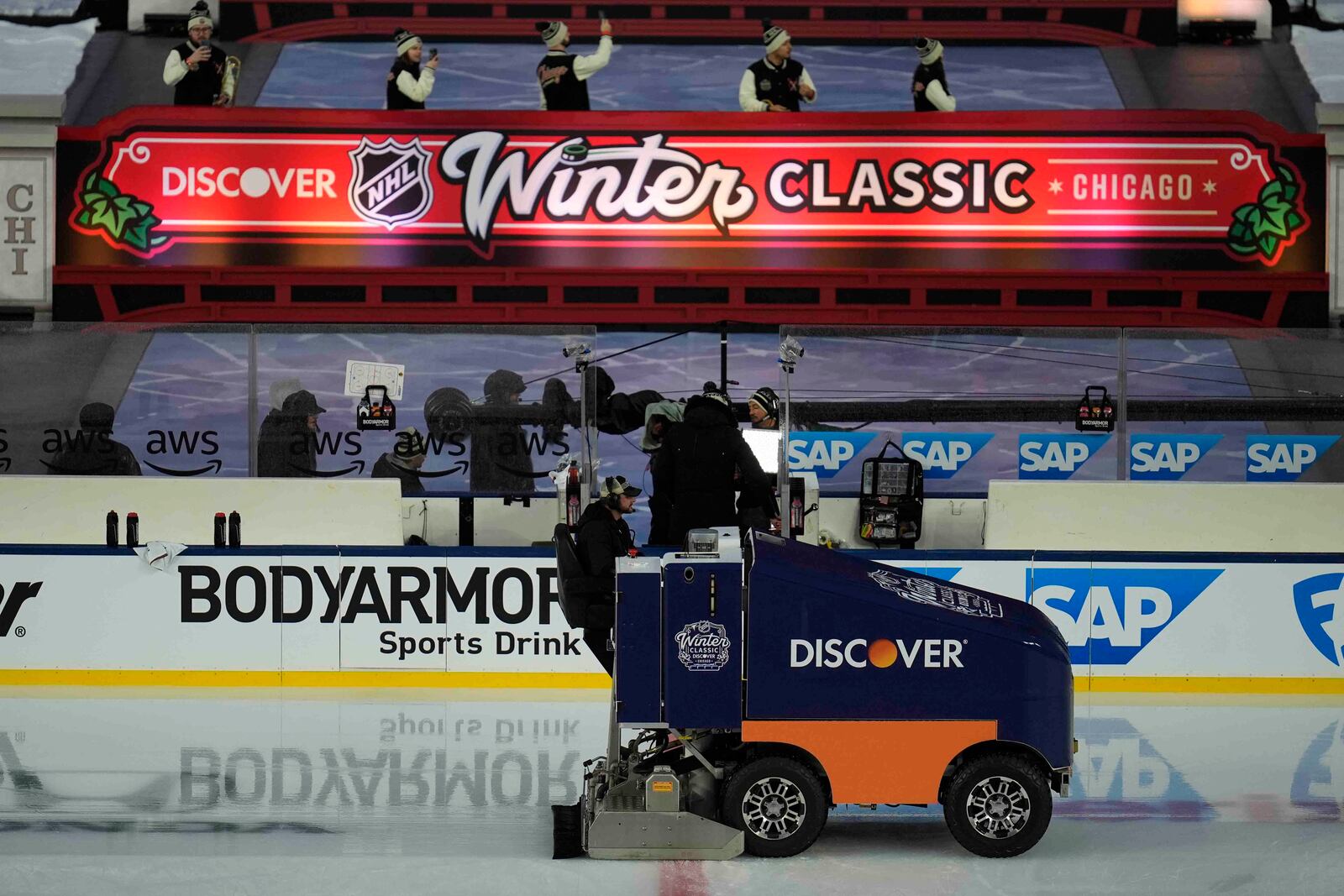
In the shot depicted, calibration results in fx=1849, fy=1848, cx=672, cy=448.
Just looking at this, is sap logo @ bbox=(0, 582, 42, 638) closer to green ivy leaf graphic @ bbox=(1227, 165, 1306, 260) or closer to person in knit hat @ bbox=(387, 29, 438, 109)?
person in knit hat @ bbox=(387, 29, 438, 109)

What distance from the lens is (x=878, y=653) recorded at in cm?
756

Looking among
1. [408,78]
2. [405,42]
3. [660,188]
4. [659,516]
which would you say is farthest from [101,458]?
[660,188]

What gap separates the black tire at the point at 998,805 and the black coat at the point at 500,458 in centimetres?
532

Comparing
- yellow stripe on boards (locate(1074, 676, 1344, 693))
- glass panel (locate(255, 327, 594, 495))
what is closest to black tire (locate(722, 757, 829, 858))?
yellow stripe on boards (locate(1074, 676, 1344, 693))

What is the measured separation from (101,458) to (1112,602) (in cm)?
668

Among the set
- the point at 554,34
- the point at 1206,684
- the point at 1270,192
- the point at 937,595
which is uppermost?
the point at 554,34

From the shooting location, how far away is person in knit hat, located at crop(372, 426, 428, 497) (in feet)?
40.2

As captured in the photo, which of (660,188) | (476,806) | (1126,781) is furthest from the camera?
(660,188)

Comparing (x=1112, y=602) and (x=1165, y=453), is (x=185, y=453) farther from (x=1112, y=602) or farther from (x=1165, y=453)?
(x=1165, y=453)

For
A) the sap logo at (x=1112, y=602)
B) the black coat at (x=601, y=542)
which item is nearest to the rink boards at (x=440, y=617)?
the sap logo at (x=1112, y=602)

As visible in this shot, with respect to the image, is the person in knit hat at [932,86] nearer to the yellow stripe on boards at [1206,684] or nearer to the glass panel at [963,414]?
the glass panel at [963,414]

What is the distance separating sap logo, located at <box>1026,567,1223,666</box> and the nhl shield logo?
7.27 meters

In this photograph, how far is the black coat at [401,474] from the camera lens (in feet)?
40.3

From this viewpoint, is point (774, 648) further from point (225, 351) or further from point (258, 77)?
point (258, 77)
